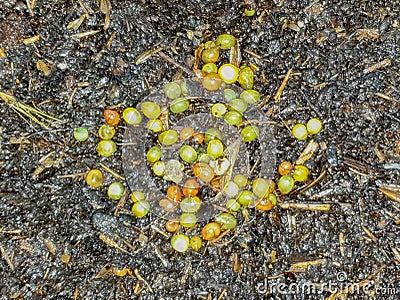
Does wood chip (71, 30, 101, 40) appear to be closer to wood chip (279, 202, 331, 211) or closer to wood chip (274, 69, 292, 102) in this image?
wood chip (274, 69, 292, 102)

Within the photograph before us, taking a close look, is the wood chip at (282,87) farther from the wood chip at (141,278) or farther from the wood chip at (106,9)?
the wood chip at (141,278)

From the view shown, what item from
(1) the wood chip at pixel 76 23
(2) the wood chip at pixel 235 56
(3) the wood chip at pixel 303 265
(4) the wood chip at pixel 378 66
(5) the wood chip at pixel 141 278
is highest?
(1) the wood chip at pixel 76 23

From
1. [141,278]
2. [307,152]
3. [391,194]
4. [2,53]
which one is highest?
[2,53]

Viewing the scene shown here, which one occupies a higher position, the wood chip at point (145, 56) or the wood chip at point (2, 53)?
the wood chip at point (2, 53)

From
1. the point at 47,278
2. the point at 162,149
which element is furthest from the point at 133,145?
the point at 47,278

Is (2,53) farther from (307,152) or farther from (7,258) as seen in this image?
(307,152)

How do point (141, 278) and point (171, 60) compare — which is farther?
point (171, 60)

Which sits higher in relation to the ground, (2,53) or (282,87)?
(2,53)

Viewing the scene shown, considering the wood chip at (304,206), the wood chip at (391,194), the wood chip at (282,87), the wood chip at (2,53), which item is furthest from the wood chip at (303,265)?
the wood chip at (2,53)

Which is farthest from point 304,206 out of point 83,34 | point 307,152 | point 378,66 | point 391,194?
point 83,34

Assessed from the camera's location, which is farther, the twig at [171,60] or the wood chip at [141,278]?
the twig at [171,60]
